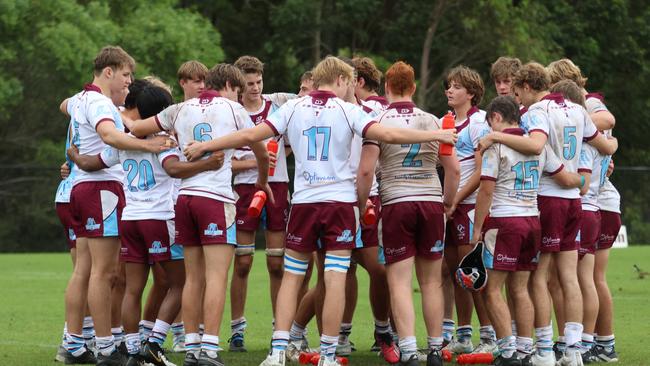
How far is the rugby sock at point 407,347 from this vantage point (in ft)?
29.6

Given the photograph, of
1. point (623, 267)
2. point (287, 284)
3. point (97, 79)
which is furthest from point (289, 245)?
point (623, 267)

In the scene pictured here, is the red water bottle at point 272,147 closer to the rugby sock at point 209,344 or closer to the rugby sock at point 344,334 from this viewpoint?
the rugby sock at point 344,334

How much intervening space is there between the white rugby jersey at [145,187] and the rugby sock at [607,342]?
3725 millimetres

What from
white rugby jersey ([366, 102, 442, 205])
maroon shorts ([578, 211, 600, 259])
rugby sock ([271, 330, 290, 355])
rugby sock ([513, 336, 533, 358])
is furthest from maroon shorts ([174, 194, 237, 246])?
maroon shorts ([578, 211, 600, 259])

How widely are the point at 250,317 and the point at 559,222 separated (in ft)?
17.0

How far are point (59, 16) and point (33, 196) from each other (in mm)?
5203

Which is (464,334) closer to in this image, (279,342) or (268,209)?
(268,209)

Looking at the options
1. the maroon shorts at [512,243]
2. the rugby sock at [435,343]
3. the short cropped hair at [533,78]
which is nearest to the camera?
the maroon shorts at [512,243]

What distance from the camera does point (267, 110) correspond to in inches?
437

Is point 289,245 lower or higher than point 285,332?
higher

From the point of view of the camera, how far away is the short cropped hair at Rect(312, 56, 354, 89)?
29.6 ft

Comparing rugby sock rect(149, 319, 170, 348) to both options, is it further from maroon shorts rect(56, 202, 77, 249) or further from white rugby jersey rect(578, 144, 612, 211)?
white rugby jersey rect(578, 144, 612, 211)

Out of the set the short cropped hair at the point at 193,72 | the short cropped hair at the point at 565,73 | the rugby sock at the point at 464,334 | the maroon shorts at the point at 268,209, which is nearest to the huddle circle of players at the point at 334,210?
the short cropped hair at the point at 565,73

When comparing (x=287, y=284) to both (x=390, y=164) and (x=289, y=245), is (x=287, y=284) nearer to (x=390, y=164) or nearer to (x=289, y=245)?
(x=289, y=245)
